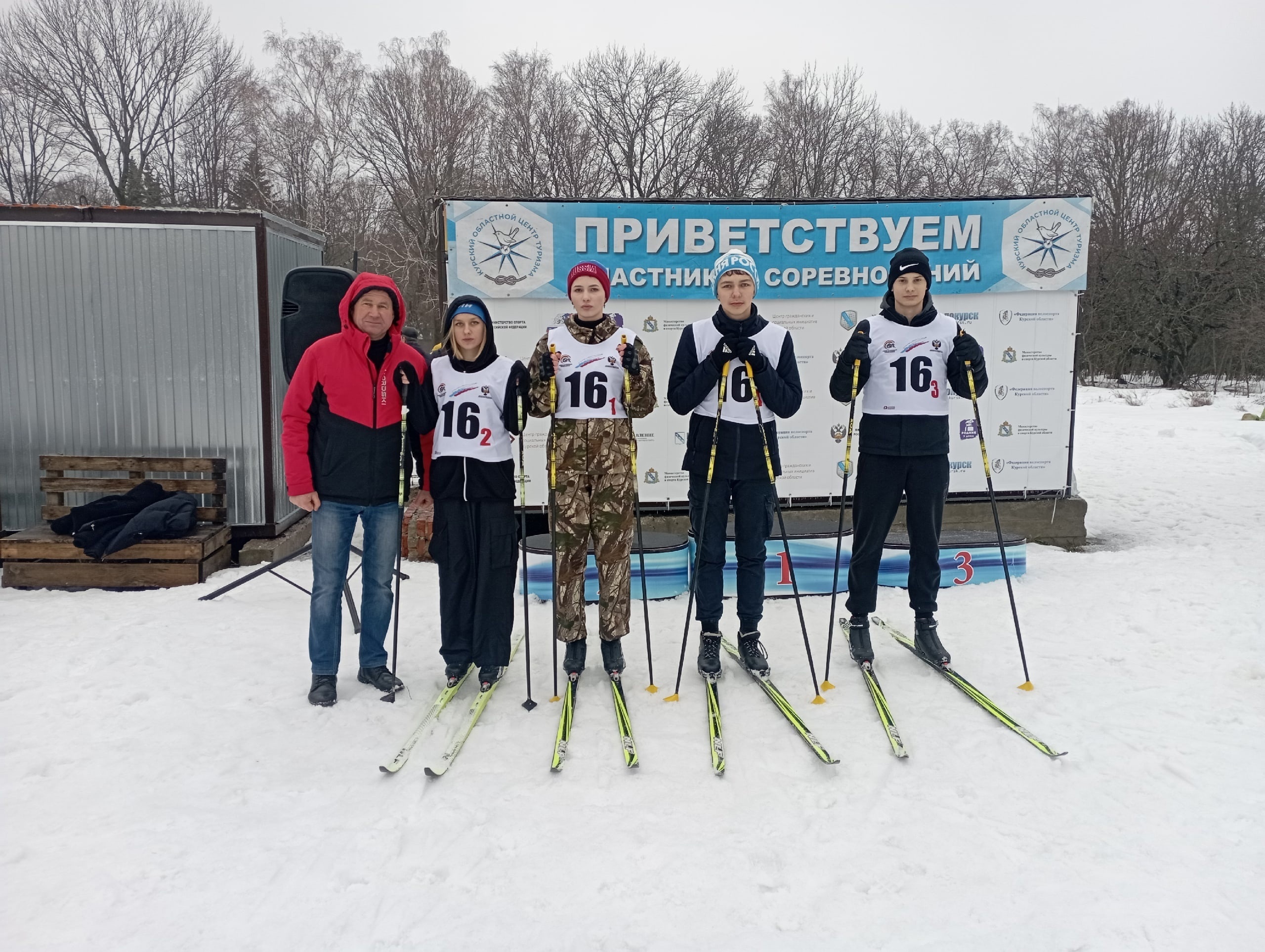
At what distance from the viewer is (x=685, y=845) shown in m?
2.78

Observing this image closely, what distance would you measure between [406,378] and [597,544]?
1.27 metres

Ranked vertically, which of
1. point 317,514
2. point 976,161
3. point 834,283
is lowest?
point 317,514

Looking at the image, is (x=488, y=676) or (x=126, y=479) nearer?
(x=488, y=676)

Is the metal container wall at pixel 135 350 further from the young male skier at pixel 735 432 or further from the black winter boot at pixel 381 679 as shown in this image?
the young male skier at pixel 735 432

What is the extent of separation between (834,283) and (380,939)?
5827 mm


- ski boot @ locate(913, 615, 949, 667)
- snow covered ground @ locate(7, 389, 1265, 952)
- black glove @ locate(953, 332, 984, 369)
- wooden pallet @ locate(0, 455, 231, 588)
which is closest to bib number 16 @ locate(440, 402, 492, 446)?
snow covered ground @ locate(7, 389, 1265, 952)

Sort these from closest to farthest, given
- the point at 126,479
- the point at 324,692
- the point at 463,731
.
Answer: the point at 463,731
the point at 324,692
the point at 126,479

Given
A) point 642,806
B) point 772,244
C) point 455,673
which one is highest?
point 772,244

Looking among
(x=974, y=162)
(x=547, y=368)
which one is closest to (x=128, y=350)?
(x=547, y=368)

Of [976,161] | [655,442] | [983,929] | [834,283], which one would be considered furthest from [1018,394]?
[976,161]

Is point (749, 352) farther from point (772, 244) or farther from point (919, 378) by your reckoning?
point (772, 244)

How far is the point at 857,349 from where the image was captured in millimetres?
4109

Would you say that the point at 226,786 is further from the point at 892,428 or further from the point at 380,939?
the point at 892,428

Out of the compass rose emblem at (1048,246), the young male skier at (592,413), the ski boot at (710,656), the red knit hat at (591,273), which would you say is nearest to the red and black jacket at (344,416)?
the young male skier at (592,413)
